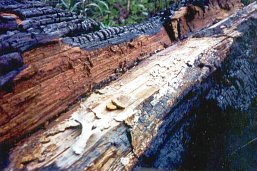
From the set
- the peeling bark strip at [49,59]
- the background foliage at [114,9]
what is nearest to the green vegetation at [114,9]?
the background foliage at [114,9]

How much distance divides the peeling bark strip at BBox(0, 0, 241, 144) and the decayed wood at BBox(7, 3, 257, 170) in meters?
0.09

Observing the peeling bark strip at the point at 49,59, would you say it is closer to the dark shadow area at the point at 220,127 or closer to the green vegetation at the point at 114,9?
the dark shadow area at the point at 220,127

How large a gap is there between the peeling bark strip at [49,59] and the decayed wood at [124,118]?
86 mm

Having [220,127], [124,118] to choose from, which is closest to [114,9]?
[220,127]

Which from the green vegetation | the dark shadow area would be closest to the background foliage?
the green vegetation

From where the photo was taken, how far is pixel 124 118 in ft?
4.31

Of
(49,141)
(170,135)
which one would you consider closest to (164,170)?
(170,135)

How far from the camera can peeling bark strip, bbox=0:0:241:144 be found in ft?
3.92

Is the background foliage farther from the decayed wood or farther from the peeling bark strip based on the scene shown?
the decayed wood

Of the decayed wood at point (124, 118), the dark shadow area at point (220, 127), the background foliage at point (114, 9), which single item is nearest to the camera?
the decayed wood at point (124, 118)

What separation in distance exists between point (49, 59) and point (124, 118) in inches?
19.9

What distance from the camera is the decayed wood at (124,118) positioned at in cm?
112

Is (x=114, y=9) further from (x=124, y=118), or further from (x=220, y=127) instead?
(x=124, y=118)

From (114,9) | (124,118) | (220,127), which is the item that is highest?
(114,9)
